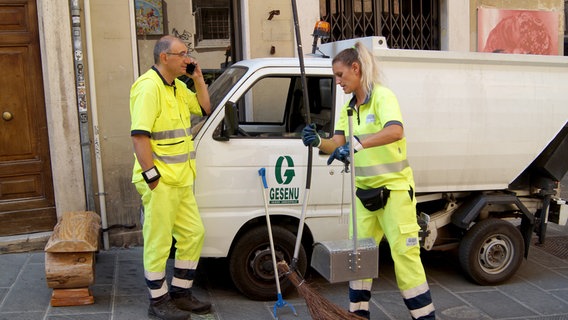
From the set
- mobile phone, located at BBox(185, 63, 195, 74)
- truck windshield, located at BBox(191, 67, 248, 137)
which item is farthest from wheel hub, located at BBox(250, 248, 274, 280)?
mobile phone, located at BBox(185, 63, 195, 74)

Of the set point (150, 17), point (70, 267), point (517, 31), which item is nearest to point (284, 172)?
point (70, 267)

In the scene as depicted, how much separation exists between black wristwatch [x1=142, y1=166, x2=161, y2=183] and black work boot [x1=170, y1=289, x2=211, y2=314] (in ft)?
3.32

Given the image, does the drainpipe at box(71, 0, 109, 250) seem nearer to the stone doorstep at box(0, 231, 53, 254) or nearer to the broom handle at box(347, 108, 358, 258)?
the stone doorstep at box(0, 231, 53, 254)

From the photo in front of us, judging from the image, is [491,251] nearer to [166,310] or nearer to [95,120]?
[166,310]

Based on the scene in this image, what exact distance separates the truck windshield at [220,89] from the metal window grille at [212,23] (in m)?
2.30

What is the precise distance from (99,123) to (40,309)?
236 centimetres

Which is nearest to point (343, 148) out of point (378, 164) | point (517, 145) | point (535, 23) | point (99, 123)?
point (378, 164)

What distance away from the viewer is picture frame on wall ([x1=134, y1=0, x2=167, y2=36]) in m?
7.29

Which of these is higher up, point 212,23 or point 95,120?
point 212,23

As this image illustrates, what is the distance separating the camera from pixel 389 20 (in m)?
8.61

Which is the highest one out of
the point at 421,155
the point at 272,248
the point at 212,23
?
the point at 212,23

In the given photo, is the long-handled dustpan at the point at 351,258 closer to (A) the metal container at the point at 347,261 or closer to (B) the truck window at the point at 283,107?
(A) the metal container at the point at 347,261

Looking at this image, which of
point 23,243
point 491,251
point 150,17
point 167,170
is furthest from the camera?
point 150,17

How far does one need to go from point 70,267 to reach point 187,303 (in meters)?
0.94
